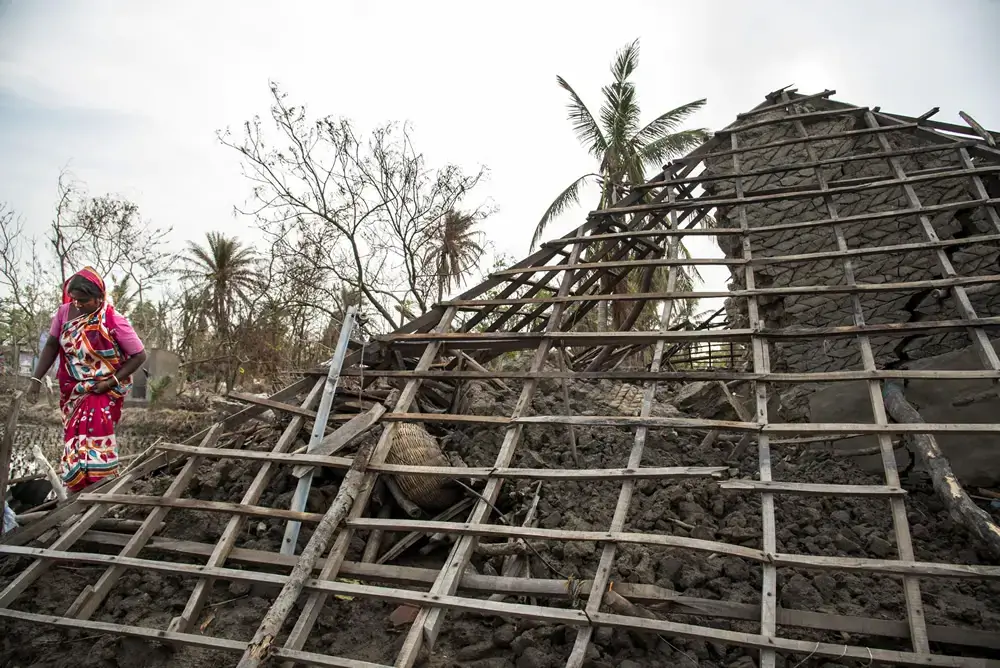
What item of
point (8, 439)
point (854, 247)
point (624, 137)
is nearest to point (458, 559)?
point (8, 439)

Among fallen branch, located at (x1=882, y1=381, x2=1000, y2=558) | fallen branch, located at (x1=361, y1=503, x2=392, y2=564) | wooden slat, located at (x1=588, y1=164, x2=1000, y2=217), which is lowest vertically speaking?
fallen branch, located at (x1=361, y1=503, x2=392, y2=564)

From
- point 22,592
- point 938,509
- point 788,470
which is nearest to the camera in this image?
point 22,592

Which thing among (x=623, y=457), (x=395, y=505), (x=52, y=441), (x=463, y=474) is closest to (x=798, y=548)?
(x=623, y=457)

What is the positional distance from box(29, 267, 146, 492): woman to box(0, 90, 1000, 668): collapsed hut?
25 centimetres

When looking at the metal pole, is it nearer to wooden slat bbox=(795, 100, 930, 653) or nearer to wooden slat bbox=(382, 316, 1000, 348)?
wooden slat bbox=(382, 316, 1000, 348)

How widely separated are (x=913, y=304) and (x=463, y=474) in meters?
3.69

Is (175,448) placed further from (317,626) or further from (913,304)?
(913,304)

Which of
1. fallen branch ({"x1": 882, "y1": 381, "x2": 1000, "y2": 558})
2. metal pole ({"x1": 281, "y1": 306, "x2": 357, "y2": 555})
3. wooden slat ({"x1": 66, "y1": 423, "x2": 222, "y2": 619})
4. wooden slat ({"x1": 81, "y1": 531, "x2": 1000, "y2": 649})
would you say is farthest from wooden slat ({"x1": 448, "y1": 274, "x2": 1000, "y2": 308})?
wooden slat ({"x1": 66, "y1": 423, "x2": 222, "y2": 619})

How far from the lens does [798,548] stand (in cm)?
322

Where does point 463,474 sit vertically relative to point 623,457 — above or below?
below

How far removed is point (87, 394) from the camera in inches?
143

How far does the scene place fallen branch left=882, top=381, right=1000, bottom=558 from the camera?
2541 mm

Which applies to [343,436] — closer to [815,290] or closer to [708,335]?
[708,335]

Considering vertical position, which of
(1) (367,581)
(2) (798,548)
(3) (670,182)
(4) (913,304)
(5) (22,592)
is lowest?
(5) (22,592)
